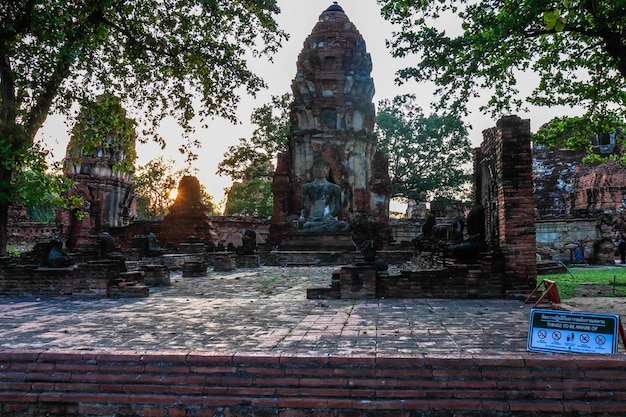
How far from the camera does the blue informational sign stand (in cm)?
405

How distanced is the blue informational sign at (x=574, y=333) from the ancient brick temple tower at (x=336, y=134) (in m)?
19.9

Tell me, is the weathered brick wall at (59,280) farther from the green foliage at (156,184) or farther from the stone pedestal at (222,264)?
the green foliage at (156,184)

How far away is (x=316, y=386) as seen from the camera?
12.9 ft

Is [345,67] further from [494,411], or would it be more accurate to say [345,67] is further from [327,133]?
[494,411]

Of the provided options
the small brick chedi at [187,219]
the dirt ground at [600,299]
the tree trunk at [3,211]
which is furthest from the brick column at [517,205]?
the small brick chedi at [187,219]

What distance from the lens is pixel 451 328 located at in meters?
5.26

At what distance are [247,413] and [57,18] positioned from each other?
823 centimetres

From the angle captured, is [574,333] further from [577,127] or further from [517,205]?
[577,127]

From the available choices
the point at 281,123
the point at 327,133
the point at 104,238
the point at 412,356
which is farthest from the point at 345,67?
the point at 412,356

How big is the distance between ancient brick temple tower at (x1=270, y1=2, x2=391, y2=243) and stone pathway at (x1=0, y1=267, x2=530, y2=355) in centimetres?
1642

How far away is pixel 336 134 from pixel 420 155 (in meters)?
11.2

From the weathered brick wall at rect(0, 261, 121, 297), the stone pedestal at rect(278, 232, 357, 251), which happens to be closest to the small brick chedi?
the stone pedestal at rect(278, 232, 357, 251)

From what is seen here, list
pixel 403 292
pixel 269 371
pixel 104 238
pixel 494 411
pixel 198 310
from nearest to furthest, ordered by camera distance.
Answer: pixel 494 411
pixel 269 371
pixel 198 310
pixel 403 292
pixel 104 238

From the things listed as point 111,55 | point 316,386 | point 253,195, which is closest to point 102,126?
point 111,55
